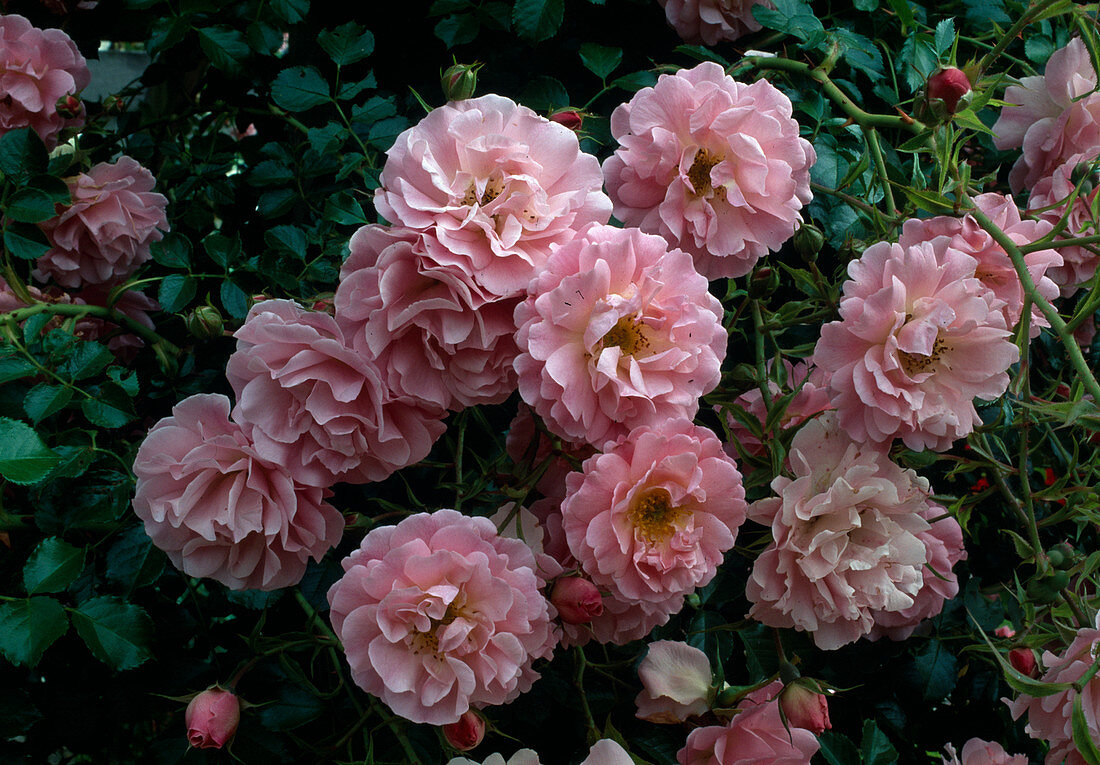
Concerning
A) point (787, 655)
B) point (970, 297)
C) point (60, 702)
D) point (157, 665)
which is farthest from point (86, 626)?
point (970, 297)

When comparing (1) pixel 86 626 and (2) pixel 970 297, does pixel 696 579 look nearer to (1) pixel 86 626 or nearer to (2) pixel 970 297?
(2) pixel 970 297

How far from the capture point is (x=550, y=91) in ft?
4.03

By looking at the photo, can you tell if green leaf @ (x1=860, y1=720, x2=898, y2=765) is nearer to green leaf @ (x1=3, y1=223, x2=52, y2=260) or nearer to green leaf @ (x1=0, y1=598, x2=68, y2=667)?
green leaf @ (x1=0, y1=598, x2=68, y2=667)

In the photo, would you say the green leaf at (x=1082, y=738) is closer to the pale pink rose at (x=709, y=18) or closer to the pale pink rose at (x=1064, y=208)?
the pale pink rose at (x=1064, y=208)

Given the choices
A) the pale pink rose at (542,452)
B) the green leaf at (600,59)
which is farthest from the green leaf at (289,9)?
the pale pink rose at (542,452)

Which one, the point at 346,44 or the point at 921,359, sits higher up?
the point at 346,44

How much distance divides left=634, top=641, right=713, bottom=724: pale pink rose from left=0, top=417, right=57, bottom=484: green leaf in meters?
0.72

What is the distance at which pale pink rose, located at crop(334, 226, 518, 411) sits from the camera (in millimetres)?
801

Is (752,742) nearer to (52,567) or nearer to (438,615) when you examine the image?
(438,615)

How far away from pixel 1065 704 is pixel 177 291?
4.26ft

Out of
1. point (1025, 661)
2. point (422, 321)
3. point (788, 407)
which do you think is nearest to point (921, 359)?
point (788, 407)

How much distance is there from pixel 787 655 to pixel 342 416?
0.66 meters

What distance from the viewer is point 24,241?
1.23 m

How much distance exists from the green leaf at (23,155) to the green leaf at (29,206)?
0.07 m
